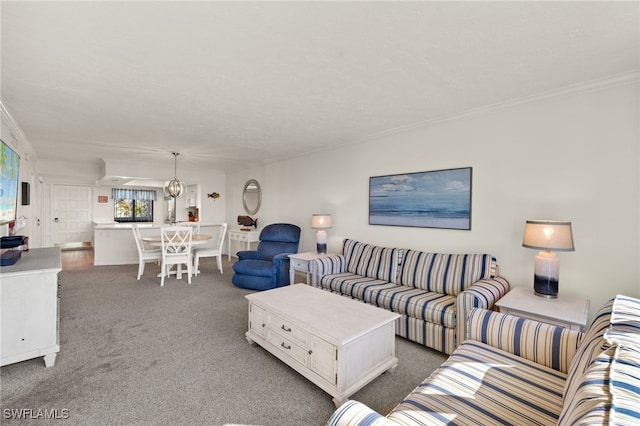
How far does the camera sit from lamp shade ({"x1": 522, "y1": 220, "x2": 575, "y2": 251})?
2.23m

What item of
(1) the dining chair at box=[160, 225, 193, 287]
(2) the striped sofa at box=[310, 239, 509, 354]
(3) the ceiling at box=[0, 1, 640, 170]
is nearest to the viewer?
(3) the ceiling at box=[0, 1, 640, 170]

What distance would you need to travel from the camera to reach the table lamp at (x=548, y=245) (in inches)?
88.0

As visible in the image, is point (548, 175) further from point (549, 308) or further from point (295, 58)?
point (295, 58)

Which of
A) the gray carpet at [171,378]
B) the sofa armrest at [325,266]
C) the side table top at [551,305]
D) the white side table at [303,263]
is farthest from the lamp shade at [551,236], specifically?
the white side table at [303,263]

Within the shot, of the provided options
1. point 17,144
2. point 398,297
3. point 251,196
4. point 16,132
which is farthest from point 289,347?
point 251,196

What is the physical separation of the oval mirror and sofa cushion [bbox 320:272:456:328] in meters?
3.37

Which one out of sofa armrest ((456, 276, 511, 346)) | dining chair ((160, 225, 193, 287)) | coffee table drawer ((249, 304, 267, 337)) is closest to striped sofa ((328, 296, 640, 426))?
sofa armrest ((456, 276, 511, 346))

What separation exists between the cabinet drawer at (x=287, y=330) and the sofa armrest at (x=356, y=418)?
1113 millimetres

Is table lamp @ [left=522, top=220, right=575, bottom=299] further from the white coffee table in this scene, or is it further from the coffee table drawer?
the coffee table drawer

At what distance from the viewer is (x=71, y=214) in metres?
8.45

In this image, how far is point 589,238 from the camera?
2.41 metres

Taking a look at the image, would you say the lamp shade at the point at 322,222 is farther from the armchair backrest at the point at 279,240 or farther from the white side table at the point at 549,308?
the white side table at the point at 549,308

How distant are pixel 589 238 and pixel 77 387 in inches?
162

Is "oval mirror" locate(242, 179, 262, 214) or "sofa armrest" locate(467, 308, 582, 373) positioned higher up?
"oval mirror" locate(242, 179, 262, 214)
